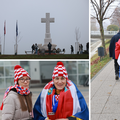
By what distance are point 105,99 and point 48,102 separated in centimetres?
237

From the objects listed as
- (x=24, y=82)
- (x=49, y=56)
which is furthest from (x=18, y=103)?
(x=49, y=56)

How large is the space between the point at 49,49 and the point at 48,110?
6712mm

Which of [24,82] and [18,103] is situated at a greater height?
[24,82]

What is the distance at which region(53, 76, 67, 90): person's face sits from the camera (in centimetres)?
200

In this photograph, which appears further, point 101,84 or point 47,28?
point 47,28

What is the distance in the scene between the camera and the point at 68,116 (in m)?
1.91

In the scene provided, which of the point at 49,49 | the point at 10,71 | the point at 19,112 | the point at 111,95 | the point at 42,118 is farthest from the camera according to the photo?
the point at 10,71

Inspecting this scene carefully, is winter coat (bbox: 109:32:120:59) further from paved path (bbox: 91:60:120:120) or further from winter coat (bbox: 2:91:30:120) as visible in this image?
winter coat (bbox: 2:91:30:120)

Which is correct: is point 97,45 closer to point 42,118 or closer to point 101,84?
point 101,84

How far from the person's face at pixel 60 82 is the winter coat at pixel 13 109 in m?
0.44

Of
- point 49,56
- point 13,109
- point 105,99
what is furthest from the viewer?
point 49,56

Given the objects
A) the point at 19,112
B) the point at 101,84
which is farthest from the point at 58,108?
the point at 101,84

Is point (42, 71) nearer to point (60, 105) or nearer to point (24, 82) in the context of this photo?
point (24, 82)

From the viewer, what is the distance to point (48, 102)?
1965 mm
